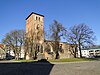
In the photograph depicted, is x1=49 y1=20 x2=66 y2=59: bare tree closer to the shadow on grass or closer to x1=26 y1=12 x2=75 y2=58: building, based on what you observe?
x1=26 y1=12 x2=75 y2=58: building

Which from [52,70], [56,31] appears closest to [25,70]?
[52,70]

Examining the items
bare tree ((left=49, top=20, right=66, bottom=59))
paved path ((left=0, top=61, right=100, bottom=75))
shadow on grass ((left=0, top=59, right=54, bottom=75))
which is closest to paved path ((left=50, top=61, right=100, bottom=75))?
paved path ((left=0, top=61, right=100, bottom=75))

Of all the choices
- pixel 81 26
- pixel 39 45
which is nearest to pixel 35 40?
pixel 39 45

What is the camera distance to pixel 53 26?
6025cm

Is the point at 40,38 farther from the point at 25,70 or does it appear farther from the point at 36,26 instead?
the point at 25,70

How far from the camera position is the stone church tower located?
67562 mm

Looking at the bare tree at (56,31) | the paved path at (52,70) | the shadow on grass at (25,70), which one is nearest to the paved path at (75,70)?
the paved path at (52,70)

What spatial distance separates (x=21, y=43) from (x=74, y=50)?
866 inches

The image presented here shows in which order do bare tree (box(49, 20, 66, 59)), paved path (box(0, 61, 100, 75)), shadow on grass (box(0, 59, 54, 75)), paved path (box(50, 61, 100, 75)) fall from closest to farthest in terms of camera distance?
paved path (box(50, 61, 100, 75)), paved path (box(0, 61, 100, 75)), shadow on grass (box(0, 59, 54, 75)), bare tree (box(49, 20, 66, 59))

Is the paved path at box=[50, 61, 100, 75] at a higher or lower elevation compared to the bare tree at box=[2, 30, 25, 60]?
lower

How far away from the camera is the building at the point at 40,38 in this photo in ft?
221

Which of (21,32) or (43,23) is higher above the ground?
(43,23)

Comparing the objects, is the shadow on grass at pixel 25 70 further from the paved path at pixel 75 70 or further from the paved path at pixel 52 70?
the paved path at pixel 75 70

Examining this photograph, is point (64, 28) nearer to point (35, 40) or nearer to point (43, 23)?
point (35, 40)
